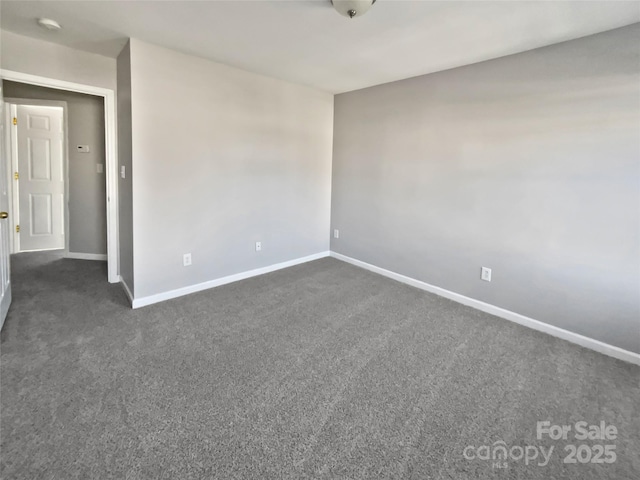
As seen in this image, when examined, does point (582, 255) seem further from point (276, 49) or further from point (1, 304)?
point (1, 304)

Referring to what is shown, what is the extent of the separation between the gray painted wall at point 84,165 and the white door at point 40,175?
0.63m

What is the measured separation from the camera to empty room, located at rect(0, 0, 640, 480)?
5.30 ft

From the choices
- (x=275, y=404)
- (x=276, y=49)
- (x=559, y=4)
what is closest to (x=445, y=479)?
(x=275, y=404)

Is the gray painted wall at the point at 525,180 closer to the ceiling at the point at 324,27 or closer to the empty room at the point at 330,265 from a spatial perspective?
the empty room at the point at 330,265

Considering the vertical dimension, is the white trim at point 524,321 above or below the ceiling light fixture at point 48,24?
below

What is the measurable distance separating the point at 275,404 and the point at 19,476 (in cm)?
111

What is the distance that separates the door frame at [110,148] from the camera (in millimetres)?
2852

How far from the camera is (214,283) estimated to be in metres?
3.54

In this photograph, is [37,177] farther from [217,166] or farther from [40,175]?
[217,166]

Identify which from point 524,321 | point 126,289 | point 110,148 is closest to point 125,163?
point 110,148

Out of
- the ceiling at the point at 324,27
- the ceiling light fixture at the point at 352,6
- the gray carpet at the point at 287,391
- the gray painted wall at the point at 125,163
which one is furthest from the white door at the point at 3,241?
the ceiling light fixture at the point at 352,6

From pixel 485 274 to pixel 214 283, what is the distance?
2.81 m

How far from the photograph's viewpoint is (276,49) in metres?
2.77

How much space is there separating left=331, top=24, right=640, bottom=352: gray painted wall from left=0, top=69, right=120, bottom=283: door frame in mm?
2826
